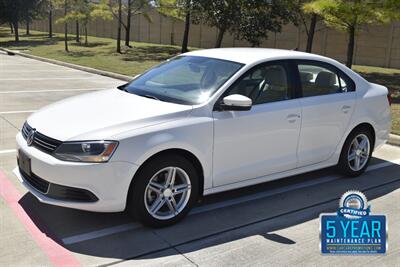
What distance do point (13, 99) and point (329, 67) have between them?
7.67 m

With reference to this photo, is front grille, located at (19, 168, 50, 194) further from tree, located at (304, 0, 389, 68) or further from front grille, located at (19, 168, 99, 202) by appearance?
tree, located at (304, 0, 389, 68)

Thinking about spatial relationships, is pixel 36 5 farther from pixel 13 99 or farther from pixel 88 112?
pixel 88 112

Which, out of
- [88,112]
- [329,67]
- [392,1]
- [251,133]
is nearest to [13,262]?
[88,112]

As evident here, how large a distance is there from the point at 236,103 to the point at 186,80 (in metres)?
0.84

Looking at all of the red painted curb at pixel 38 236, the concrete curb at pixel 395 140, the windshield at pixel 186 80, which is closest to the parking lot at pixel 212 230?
the red painted curb at pixel 38 236

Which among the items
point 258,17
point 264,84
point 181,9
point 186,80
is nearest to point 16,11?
point 181,9

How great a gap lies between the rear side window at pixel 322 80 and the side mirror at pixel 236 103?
1.09 metres

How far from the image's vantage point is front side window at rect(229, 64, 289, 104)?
4805 mm

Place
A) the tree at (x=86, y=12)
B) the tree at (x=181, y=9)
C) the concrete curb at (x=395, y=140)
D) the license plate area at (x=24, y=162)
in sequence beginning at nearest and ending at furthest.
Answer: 1. the license plate area at (x=24, y=162)
2. the concrete curb at (x=395, y=140)
3. the tree at (x=181, y=9)
4. the tree at (x=86, y=12)

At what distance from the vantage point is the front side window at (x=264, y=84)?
480cm

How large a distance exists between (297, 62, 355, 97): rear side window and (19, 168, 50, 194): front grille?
2.89 meters

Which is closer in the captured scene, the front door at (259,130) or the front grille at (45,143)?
the front grille at (45,143)

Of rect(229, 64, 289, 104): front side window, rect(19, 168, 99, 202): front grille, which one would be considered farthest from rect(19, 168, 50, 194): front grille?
rect(229, 64, 289, 104): front side window

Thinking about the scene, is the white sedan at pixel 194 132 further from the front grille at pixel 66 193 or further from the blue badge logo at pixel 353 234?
the blue badge logo at pixel 353 234
